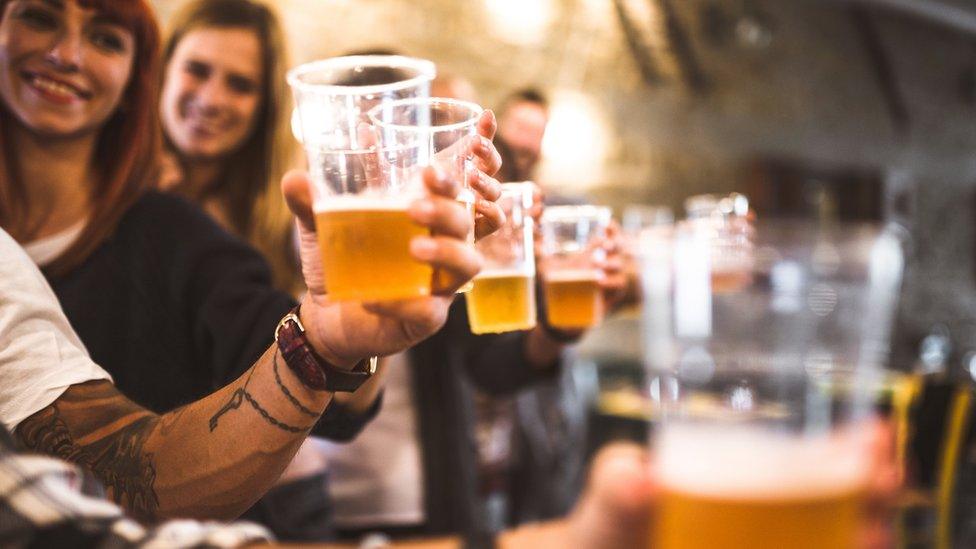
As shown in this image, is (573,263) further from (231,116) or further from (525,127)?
(525,127)

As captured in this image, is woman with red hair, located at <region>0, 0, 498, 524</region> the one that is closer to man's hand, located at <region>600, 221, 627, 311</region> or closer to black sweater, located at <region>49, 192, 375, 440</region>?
black sweater, located at <region>49, 192, 375, 440</region>

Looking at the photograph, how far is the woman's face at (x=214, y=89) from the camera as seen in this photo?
1.81 m

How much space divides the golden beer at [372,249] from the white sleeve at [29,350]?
1.43 ft

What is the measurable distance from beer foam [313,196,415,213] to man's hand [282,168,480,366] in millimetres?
21

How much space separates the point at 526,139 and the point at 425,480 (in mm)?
1518

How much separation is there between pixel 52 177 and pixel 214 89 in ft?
2.27

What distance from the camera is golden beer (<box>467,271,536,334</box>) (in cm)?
119

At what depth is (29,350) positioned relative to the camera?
915 millimetres

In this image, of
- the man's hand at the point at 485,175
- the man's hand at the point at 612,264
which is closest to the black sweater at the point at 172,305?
the man's hand at the point at 485,175

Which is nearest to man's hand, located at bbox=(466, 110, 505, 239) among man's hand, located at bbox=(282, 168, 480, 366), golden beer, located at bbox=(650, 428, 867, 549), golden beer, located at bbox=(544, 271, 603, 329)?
man's hand, located at bbox=(282, 168, 480, 366)

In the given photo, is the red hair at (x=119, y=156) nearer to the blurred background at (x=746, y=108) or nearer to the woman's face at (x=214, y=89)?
the woman's face at (x=214, y=89)

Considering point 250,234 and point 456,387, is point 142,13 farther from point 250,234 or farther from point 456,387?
point 456,387

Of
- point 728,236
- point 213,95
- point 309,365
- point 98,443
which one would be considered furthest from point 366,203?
point 213,95

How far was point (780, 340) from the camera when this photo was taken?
41 cm
